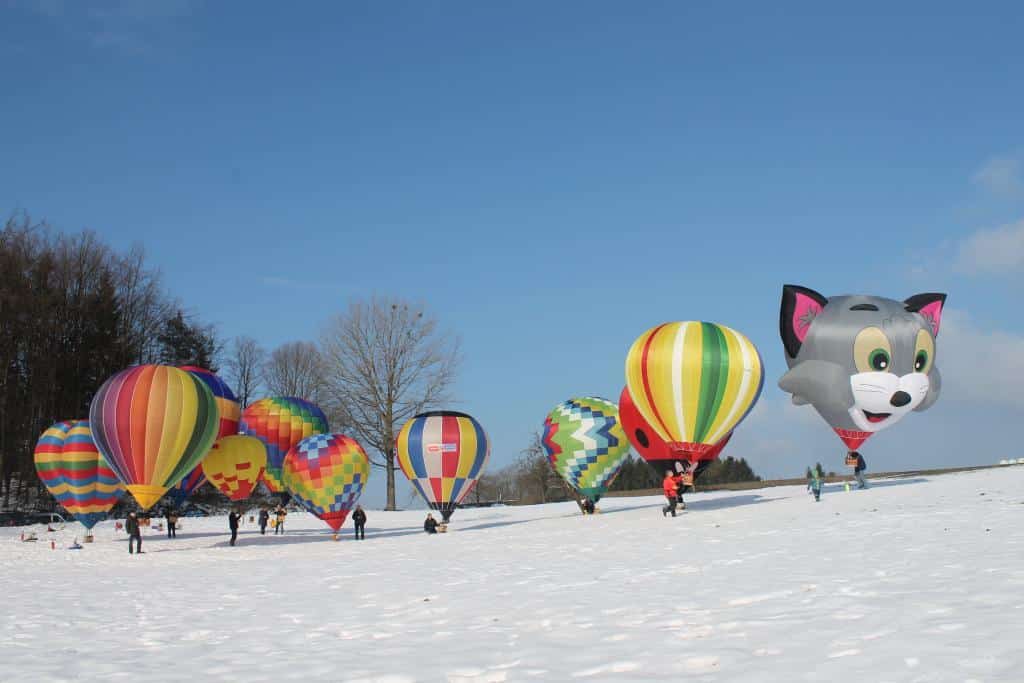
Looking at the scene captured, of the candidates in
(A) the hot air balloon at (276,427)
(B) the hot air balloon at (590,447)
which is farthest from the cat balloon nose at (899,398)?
(A) the hot air balloon at (276,427)

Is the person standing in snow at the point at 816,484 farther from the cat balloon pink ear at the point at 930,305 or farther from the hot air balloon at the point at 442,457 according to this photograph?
the hot air balloon at the point at 442,457

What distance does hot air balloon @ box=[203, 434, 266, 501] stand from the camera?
89.6ft

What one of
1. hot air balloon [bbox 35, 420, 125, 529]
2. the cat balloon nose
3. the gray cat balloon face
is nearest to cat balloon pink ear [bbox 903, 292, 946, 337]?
the gray cat balloon face

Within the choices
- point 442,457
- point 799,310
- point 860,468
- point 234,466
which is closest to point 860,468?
point 860,468

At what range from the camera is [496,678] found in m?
6.48

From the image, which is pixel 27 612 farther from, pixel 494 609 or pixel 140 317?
pixel 140 317

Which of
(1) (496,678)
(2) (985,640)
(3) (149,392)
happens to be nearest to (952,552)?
(2) (985,640)

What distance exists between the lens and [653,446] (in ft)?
76.2

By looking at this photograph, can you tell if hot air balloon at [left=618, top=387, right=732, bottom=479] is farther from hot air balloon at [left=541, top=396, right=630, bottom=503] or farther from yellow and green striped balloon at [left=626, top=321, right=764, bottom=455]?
hot air balloon at [left=541, top=396, right=630, bottom=503]

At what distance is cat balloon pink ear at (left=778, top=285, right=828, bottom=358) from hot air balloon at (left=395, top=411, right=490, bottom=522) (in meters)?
9.44

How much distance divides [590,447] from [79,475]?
15.6 meters

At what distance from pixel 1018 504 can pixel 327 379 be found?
129ft

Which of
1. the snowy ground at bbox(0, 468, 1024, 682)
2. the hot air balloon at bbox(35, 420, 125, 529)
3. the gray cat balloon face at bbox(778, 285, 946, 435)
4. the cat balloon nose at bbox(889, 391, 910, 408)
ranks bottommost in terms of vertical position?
the snowy ground at bbox(0, 468, 1024, 682)

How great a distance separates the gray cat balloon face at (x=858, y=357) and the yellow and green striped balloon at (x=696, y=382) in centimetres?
195
